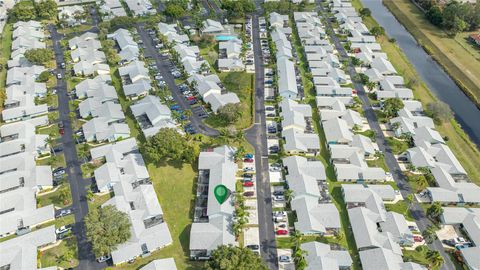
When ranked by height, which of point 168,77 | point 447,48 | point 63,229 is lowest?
point 63,229

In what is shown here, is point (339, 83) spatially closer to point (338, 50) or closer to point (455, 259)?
point (338, 50)

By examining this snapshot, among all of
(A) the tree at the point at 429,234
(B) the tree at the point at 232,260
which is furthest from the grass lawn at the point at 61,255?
(A) the tree at the point at 429,234

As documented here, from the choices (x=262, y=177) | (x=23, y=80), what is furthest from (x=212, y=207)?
(x=23, y=80)

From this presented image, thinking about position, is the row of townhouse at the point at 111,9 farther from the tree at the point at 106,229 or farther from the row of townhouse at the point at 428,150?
the tree at the point at 106,229

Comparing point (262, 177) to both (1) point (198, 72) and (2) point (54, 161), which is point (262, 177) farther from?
(2) point (54, 161)

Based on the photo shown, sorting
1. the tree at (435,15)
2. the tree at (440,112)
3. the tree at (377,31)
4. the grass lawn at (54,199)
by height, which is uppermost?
the tree at (435,15)

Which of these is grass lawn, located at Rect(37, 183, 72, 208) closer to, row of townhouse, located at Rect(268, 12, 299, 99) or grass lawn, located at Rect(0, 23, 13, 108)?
grass lawn, located at Rect(0, 23, 13, 108)
